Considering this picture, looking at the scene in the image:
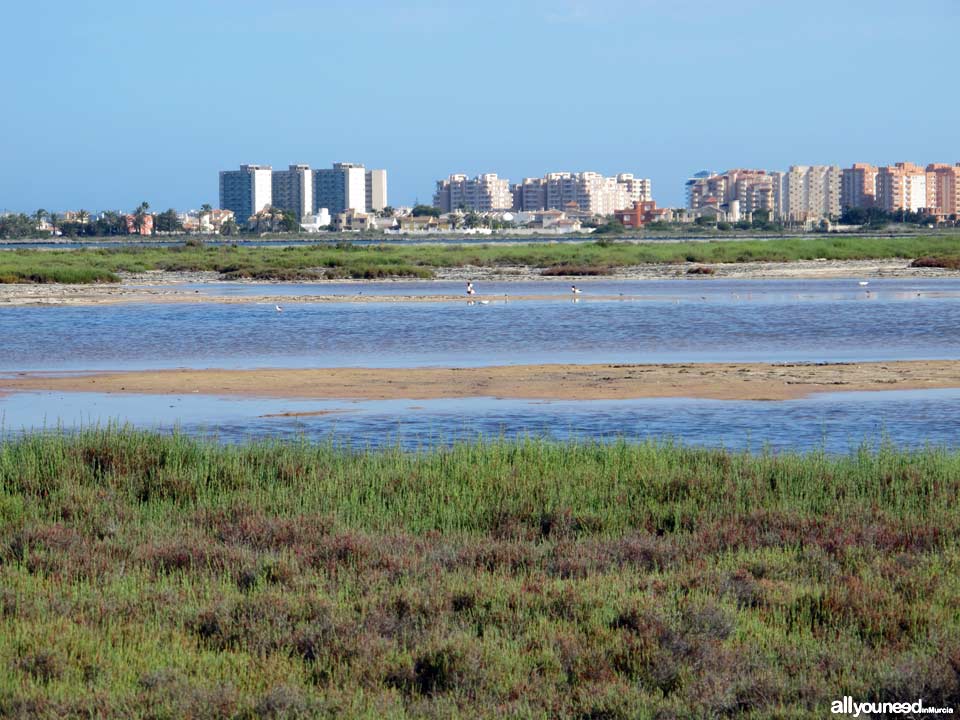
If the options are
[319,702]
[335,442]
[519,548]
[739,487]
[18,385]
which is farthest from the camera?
[18,385]

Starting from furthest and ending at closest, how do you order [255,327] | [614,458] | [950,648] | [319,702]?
[255,327] → [614,458] → [950,648] → [319,702]

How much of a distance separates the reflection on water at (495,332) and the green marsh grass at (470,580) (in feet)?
43.9

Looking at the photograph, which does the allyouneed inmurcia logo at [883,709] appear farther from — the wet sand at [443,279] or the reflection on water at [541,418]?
the wet sand at [443,279]

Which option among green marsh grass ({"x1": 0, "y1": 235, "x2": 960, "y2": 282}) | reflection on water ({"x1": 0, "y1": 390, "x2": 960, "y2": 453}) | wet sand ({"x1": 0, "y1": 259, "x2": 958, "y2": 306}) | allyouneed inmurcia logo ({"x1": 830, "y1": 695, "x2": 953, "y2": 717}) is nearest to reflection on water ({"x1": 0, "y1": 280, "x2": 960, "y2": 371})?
wet sand ({"x1": 0, "y1": 259, "x2": 958, "y2": 306})

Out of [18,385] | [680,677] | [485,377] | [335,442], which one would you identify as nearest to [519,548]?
[680,677]

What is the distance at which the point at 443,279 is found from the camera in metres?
61.9

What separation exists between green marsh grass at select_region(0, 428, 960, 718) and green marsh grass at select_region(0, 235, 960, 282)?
4908 centimetres

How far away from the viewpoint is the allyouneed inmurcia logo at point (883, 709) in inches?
241

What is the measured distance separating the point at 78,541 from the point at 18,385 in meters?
13.2

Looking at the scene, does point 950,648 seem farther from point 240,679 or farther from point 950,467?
point 950,467

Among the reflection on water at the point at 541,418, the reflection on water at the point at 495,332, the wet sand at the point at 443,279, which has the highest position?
the wet sand at the point at 443,279

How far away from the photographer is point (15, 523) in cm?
1008

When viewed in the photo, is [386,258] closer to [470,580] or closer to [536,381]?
[536,381]

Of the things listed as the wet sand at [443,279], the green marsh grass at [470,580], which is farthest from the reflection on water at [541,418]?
the wet sand at [443,279]
